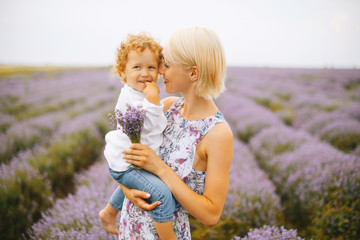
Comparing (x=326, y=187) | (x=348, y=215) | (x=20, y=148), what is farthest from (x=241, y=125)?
(x=20, y=148)

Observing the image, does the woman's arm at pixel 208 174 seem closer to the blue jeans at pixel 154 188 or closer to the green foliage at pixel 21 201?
the blue jeans at pixel 154 188

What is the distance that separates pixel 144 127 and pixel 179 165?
0.98 feet

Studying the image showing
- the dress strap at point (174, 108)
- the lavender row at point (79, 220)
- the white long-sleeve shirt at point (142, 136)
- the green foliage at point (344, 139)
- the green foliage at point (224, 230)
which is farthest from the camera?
the green foliage at point (344, 139)

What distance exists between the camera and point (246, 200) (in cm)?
262

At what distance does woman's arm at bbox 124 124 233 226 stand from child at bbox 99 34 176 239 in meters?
0.06

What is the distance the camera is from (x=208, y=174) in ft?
3.57

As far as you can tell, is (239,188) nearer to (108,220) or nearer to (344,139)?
(108,220)

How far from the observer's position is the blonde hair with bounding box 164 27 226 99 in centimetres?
110

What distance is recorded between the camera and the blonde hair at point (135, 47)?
1.34 m

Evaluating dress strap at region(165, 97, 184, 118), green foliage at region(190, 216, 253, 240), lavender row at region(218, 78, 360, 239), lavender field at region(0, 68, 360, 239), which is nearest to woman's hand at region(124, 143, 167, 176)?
dress strap at region(165, 97, 184, 118)

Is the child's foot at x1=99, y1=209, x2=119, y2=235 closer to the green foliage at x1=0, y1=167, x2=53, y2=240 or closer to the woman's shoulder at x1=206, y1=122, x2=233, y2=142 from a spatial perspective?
the woman's shoulder at x1=206, y1=122, x2=233, y2=142

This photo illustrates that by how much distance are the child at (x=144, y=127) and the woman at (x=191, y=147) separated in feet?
0.16

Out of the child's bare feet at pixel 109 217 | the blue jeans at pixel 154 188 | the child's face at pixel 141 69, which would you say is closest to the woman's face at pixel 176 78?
the child's face at pixel 141 69

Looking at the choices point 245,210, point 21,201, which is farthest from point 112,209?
point 21,201
